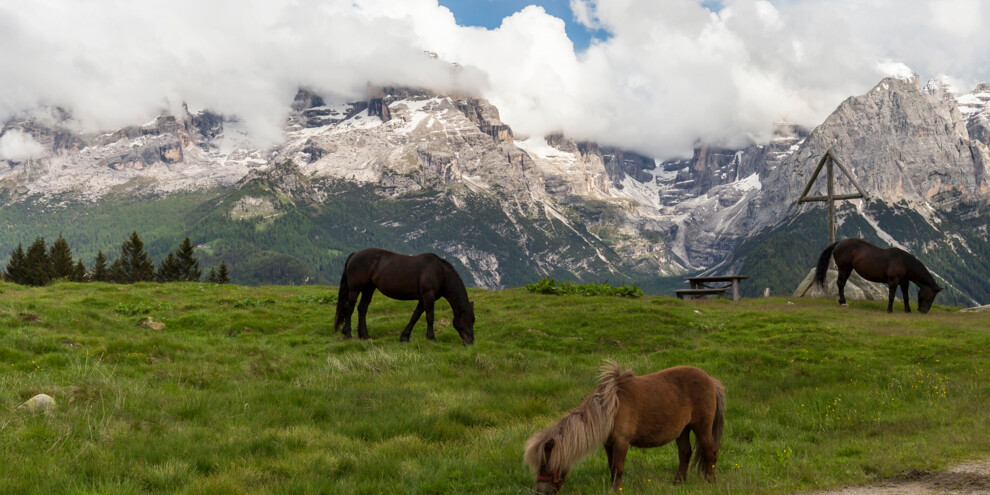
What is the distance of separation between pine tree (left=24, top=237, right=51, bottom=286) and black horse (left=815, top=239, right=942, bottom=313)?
9697 centimetres

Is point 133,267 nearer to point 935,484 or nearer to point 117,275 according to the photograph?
point 117,275

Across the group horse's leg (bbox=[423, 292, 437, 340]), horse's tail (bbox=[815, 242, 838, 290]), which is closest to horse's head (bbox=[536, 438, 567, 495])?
horse's leg (bbox=[423, 292, 437, 340])

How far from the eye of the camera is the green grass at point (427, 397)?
8.13m

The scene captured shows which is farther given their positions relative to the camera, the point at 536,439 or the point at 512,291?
the point at 512,291

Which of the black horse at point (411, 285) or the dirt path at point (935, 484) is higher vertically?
the black horse at point (411, 285)

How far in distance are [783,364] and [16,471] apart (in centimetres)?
1745

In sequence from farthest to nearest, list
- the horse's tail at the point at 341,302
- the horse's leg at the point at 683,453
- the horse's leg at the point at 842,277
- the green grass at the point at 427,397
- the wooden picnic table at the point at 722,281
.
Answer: the wooden picnic table at the point at 722,281, the horse's leg at the point at 842,277, the horse's tail at the point at 341,302, the horse's leg at the point at 683,453, the green grass at the point at 427,397

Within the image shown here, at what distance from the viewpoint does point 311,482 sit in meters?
7.76

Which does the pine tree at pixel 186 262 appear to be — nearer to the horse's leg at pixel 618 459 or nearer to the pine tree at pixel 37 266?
the pine tree at pixel 37 266

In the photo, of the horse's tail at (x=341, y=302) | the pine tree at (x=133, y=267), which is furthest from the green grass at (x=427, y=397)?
the pine tree at (x=133, y=267)

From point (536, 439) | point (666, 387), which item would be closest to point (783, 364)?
point (666, 387)

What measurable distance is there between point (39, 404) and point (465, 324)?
39.2 ft

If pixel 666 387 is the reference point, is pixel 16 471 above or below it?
below

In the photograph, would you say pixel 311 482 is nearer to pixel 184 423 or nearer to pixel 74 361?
pixel 184 423
